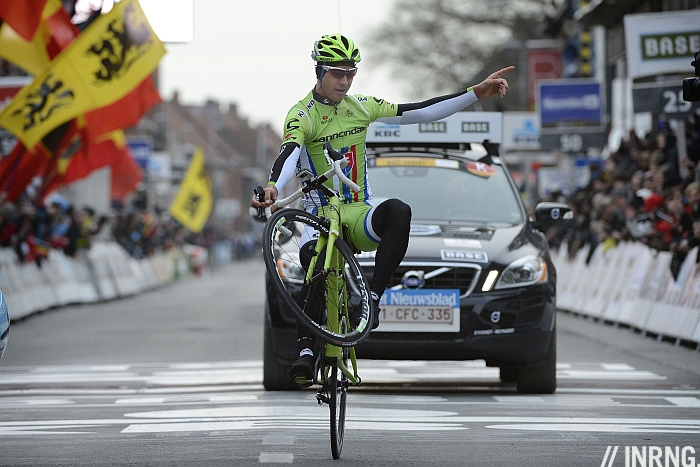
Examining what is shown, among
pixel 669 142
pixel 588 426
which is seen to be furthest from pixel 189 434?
pixel 669 142

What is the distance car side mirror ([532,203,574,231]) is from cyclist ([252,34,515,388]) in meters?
3.13

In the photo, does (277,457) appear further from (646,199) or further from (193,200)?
(193,200)

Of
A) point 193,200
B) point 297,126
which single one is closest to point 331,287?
point 297,126

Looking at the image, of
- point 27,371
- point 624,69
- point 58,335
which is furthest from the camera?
point 624,69

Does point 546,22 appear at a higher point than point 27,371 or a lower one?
higher

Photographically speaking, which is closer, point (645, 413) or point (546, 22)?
point (645, 413)

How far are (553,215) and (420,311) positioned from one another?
1368 millimetres

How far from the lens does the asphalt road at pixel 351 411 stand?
767 centimetres

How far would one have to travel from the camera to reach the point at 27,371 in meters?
14.1

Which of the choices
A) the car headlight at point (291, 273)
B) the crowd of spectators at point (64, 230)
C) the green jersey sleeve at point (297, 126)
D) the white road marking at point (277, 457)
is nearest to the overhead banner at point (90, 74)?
the crowd of spectators at point (64, 230)

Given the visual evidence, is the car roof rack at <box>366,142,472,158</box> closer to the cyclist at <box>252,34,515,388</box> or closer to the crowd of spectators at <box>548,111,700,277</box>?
the cyclist at <box>252,34,515,388</box>

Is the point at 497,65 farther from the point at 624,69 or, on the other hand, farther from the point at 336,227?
the point at 336,227

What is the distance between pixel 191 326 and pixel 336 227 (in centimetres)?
1432

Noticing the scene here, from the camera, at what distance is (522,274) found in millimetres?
10781
